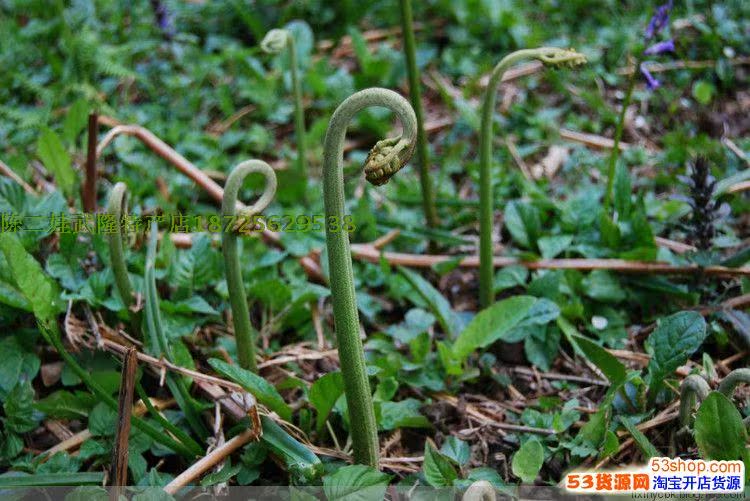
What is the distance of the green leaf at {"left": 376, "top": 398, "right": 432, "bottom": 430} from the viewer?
1.84m

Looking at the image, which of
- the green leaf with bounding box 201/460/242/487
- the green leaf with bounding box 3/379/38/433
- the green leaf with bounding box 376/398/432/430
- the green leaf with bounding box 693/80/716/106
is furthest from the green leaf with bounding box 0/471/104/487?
the green leaf with bounding box 693/80/716/106

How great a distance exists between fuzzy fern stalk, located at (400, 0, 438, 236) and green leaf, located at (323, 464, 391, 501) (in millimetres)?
1172

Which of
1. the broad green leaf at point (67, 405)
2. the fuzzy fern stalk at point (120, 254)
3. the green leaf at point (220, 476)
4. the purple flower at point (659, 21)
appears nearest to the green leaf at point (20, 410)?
the broad green leaf at point (67, 405)

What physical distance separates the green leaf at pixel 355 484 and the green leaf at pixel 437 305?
686mm

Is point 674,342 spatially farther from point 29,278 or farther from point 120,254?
point 29,278

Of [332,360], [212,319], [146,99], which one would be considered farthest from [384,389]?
[146,99]

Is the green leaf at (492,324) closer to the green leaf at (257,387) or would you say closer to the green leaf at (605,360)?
the green leaf at (605,360)

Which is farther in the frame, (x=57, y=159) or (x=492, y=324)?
(x=57, y=159)

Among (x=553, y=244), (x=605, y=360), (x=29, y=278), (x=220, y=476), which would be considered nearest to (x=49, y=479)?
(x=220, y=476)

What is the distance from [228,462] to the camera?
1.70 m

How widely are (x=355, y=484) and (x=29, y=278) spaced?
1012 mm

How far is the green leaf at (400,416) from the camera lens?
184cm

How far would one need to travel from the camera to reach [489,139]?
200 centimetres

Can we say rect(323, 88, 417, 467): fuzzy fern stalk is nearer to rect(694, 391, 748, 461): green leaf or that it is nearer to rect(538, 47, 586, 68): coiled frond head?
rect(538, 47, 586, 68): coiled frond head
